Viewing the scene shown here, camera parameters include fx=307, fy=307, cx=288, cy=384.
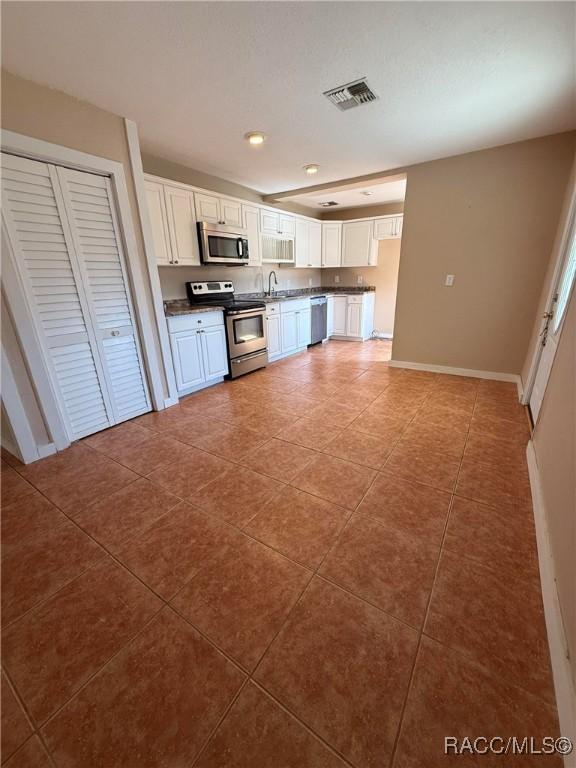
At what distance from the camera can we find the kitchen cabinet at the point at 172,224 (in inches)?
126

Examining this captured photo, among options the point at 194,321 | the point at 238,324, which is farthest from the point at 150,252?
the point at 238,324

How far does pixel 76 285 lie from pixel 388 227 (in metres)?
5.08

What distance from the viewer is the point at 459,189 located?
11.3 ft

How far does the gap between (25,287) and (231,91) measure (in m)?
1.98

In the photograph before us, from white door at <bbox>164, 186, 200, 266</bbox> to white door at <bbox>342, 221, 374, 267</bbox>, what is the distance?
3.33 meters

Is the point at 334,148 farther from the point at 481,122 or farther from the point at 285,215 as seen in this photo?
the point at 285,215

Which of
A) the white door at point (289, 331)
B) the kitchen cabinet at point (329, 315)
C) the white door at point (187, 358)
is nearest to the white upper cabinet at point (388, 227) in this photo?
the kitchen cabinet at point (329, 315)

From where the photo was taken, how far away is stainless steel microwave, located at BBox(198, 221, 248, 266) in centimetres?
367

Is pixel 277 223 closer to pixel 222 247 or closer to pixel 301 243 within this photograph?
pixel 301 243

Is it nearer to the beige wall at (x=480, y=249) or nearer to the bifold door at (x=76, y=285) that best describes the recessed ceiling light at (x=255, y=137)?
the bifold door at (x=76, y=285)

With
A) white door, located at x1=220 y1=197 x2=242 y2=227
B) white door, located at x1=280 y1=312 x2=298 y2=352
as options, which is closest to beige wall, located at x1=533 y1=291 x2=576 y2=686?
white door, located at x1=280 y1=312 x2=298 y2=352

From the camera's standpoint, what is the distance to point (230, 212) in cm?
402

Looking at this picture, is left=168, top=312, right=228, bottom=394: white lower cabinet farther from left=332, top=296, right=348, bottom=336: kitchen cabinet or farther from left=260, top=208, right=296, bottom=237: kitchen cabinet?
left=332, top=296, right=348, bottom=336: kitchen cabinet

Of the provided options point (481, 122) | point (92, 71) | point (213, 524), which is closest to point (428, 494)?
point (213, 524)
